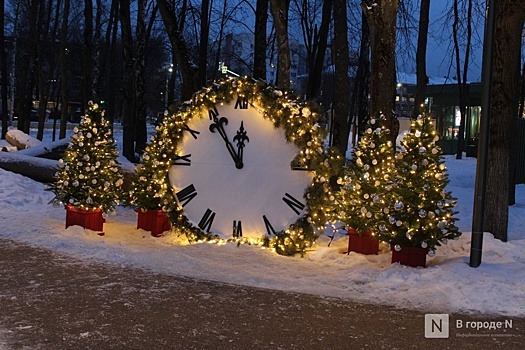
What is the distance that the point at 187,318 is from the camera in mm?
6449

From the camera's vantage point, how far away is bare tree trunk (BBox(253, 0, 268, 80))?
16.0 m

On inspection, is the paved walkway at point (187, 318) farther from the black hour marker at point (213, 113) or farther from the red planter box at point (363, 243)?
the black hour marker at point (213, 113)

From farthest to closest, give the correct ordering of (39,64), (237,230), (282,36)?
(39,64) → (282,36) → (237,230)

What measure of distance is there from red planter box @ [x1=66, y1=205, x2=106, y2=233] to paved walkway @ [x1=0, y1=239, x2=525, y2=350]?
7.99 ft

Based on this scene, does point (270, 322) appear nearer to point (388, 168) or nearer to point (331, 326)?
point (331, 326)

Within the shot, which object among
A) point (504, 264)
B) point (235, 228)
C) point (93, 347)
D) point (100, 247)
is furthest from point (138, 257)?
point (504, 264)

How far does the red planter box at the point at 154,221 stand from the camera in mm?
10758

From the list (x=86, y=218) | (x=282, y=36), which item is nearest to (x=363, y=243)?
(x=86, y=218)

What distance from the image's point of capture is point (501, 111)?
10.3 m

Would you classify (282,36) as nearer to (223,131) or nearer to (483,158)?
(223,131)

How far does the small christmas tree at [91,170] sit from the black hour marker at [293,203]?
3025mm

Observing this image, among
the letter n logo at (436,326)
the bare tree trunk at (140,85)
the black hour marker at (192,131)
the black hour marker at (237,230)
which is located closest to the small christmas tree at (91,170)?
the black hour marker at (192,131)

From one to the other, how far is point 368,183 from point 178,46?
8181 mm

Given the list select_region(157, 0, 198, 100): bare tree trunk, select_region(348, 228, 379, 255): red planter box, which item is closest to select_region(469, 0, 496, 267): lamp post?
select_region(348, 228, 379, 255): red planter box
